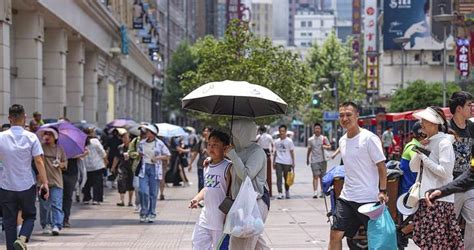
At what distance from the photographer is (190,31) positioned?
110500 millimetres

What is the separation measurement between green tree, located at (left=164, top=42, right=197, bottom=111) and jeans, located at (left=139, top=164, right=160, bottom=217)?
193 feet

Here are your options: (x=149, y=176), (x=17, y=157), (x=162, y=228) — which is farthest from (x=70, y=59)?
(x=17, y=157)

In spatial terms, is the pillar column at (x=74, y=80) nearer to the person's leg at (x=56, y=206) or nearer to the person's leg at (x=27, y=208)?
the person's leg at (x=56, y=206)

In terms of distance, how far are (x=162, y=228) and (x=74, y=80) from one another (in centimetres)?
1938

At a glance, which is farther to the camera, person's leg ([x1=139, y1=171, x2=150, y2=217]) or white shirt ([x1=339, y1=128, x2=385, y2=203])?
person's leg ([x1=139, y1=171, x2=150, y2=217])

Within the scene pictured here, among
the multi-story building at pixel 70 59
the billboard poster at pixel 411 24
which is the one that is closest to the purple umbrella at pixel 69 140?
the multi-story building at pixel 70 59

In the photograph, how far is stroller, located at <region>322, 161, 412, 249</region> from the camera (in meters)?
9.34

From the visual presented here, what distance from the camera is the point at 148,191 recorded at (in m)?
15.9

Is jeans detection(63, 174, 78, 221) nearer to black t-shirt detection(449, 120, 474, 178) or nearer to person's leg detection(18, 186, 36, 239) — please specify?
person's leg detection(18, 186, 36, 239)

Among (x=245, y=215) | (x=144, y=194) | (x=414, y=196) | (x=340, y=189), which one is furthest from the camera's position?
(x=144, y=194)

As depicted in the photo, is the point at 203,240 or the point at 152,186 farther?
the point at 152,186

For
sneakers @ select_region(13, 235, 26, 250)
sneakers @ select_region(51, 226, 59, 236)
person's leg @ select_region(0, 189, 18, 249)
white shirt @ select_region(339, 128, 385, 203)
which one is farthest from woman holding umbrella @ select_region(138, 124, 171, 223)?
white shirt @ select_region(339, 128, 385, 203)

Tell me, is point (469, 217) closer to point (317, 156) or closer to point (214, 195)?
point (214, 195)

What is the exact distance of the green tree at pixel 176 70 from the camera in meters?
75.5
